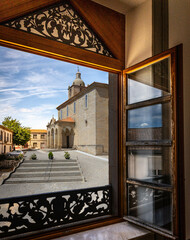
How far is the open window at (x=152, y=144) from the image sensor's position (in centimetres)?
137

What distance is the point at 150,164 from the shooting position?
1578 mm

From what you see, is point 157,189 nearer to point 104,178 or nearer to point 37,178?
point 104,178

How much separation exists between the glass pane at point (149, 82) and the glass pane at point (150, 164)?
1.59ft

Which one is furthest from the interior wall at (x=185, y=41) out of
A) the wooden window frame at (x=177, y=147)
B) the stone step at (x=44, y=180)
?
the stone step at (x=44, y=180)

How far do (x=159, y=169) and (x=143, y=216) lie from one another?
462 mm

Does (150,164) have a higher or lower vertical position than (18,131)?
lower

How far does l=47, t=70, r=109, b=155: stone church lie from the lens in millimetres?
11469

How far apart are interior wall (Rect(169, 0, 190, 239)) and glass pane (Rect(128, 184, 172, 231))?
0.46ft

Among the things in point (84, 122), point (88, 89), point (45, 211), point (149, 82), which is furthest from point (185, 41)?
point (84, 122)

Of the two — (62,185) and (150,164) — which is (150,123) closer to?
(150,164)

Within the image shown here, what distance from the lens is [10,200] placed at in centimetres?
141

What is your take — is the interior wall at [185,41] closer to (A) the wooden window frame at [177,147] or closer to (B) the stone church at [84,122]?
(A) the wooden window frame at [177,147]

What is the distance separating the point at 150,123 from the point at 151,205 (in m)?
0.73

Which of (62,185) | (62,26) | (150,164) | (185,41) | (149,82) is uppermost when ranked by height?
(62,26)
